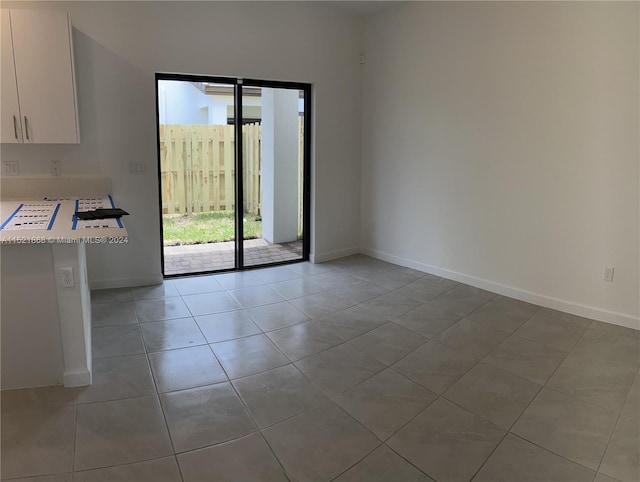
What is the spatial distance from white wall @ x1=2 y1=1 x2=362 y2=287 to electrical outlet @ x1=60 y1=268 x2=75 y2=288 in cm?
181

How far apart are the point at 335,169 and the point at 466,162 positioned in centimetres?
160

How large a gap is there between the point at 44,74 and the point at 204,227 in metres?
2.26

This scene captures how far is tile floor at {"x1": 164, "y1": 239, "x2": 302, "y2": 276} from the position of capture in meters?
4.94

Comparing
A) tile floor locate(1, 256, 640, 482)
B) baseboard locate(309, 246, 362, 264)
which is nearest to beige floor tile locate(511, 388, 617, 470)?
tile floor locate(1, 256, 640, 482)

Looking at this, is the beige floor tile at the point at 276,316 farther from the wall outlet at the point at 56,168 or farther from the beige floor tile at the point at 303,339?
the wall outlet at the point at 56,168

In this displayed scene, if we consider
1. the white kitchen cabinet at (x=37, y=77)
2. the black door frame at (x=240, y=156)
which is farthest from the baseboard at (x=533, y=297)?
the white kitchen cabinet at (x=37, y=77)

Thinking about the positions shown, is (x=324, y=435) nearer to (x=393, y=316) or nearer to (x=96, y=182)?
(x=393, y=316)

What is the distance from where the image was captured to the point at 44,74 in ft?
11.2

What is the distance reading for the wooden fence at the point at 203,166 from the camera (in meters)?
4.52

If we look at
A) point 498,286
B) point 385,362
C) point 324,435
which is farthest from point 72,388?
point 498,286

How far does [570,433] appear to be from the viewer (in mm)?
2168

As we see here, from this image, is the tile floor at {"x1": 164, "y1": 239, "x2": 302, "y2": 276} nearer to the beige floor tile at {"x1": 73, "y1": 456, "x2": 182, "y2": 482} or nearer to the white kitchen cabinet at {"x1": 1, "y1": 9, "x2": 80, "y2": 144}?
the white kitchen cabinet at {"x1": 1, "y1": 9, "x2": 80, "y2": 144}

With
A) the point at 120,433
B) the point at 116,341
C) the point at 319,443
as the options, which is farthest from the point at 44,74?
the point at 319,443

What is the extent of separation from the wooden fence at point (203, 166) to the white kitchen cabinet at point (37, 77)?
1003mm
